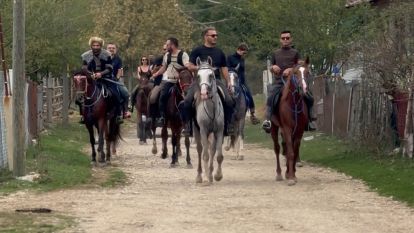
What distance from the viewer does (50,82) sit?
41.0m

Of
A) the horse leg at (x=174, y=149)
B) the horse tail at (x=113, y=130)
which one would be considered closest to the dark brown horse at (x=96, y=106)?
the horse tail at (x=113, y=130)

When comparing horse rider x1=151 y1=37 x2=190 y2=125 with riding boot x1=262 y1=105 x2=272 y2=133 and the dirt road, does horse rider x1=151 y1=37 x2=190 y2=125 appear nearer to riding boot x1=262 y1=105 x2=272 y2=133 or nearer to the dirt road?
the dirt road

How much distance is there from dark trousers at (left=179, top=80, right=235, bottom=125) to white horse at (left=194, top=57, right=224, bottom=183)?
169mm

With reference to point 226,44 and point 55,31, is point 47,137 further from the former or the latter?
point 226,44

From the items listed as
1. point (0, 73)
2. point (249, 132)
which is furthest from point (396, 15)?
point (249, 132)

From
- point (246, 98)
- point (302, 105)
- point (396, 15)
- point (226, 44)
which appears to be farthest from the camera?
point (226, 44)

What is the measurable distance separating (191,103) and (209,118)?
0.49 metres

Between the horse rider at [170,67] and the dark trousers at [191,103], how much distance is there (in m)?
3.21

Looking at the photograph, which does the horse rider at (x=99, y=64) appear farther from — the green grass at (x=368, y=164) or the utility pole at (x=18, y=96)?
the green grass at (x=368, y=164)

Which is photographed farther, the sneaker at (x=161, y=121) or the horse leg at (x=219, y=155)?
the sneaker at (x=161, y=121)

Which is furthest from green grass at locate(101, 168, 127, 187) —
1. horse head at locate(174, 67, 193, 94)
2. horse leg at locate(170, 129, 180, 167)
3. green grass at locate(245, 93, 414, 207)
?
green grass at locate(245, 93, 414, 207)

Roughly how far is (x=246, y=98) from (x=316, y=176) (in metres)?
5.87

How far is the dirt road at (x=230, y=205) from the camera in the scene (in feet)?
44.9

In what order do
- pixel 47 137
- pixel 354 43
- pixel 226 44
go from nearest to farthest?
1. pixel 354 43
2. pixel 47 137
3. pixel 226 44
